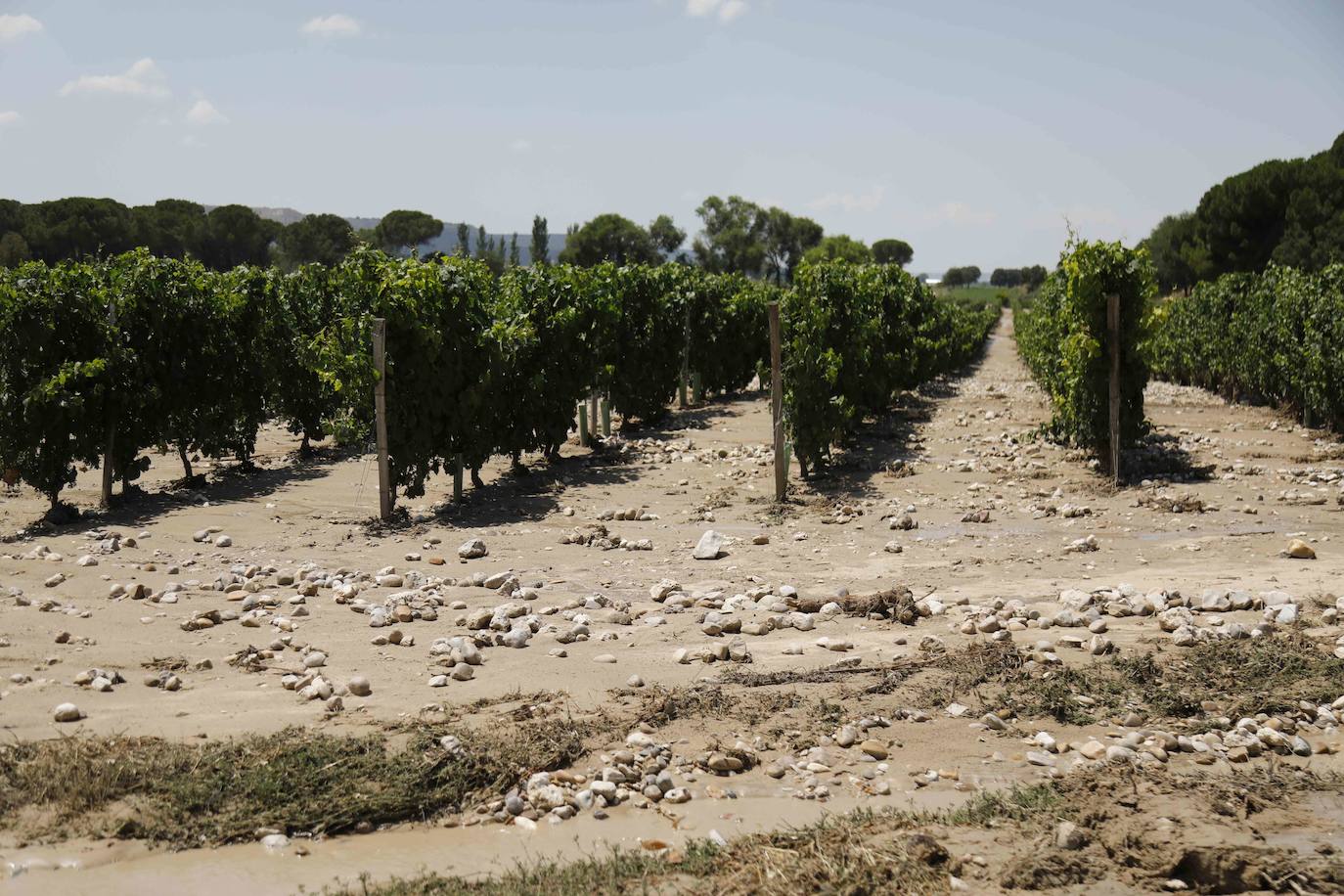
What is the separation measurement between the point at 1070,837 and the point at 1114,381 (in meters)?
10.1

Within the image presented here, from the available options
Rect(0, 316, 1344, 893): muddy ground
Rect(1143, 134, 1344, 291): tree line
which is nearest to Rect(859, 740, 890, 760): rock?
Rect(0, 316, 1344, 893): muddy ground

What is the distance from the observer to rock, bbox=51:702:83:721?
5.64 meters

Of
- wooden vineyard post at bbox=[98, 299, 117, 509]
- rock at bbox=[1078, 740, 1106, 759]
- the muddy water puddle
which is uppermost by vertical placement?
wooden vineyard post at bbox=[98, 299, 117, 509]

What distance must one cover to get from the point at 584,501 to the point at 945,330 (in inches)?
872

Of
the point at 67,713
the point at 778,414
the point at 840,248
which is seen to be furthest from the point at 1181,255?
the point at 67,713

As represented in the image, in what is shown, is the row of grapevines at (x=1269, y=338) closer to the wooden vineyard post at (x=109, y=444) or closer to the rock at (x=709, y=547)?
the rock at (x=709, y=547)

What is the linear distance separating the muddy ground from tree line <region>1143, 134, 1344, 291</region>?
145 ft

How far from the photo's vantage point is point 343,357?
38.1 ft

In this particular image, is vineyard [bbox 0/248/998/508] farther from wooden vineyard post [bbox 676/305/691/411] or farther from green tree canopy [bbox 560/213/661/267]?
green tree canopy [bbox 560/213/661/267]

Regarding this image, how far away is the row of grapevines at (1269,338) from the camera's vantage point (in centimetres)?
1703

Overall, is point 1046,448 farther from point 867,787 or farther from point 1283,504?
point 867,787

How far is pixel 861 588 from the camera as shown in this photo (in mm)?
8500

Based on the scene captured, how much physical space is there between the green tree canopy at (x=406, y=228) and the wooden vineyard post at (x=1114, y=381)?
83.3 meters

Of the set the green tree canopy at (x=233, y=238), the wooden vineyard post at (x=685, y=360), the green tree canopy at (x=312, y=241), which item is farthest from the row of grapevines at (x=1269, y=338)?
the green tree canopy at (x=233, y=238)
